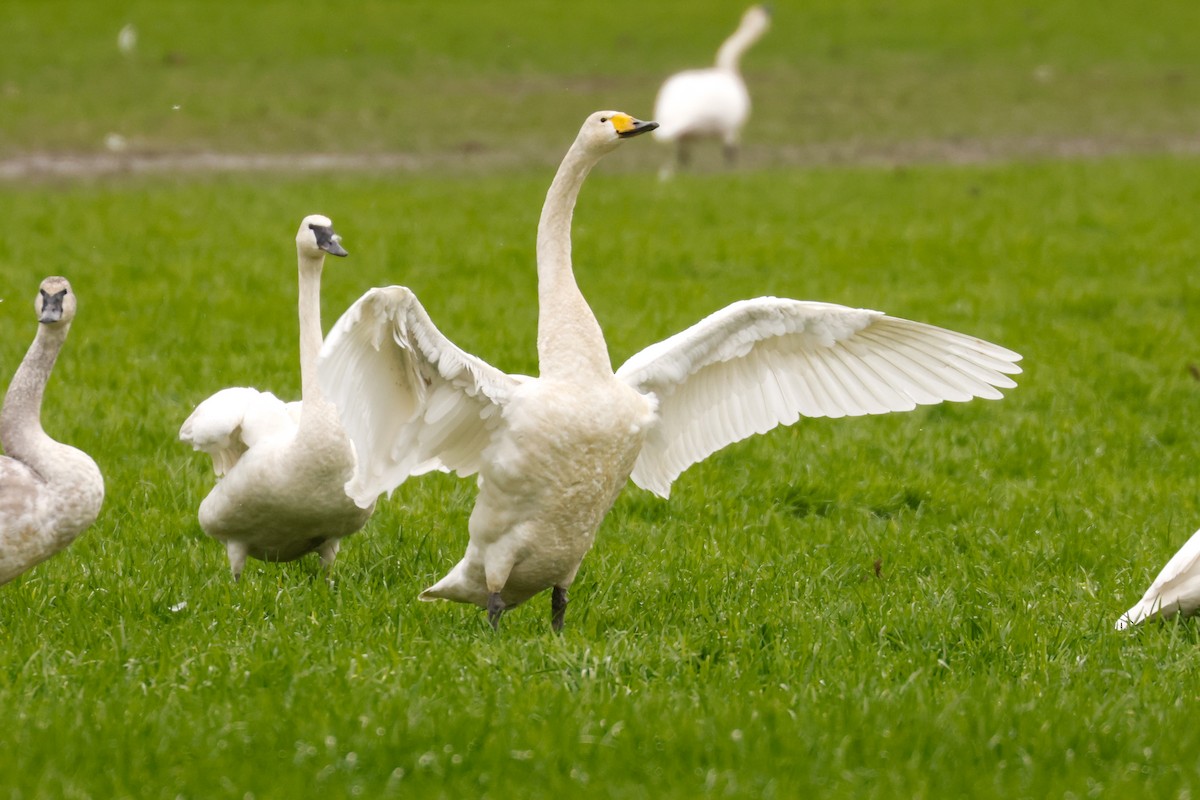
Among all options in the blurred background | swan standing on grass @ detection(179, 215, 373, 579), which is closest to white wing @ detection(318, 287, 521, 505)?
swan standing on grass @ detection(179, 215, 373, 579)

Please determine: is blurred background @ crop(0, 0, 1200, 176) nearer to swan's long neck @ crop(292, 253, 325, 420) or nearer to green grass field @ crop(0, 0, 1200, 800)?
green grass field @ crop(0, 0, 1200, 800)

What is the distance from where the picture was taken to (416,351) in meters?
4.70

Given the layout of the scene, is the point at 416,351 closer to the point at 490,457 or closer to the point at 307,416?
the point at 490,457

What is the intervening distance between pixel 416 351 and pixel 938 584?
214 centimetres

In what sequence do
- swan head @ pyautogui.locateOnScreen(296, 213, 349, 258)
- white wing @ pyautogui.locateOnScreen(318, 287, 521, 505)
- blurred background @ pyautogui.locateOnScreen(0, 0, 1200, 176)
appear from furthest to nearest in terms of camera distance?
blurred background @ pyautogui.locateOnScreen(0, 0, 1200, 176), swan head @ pyautogui.locateOnScreen(296, 213, 349, 258), white wing @ pyautogui.locateOnScreen(318, 287, 521, 505)

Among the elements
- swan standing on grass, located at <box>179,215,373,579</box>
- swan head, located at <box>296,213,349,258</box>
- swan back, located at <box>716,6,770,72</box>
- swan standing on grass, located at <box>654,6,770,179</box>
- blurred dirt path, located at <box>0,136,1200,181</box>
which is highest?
swan back, located at <box>716,6,770,72</box>

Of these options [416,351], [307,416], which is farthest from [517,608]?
[416,351]

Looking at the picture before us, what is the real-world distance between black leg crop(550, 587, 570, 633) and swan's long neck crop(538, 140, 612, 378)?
0.77 m

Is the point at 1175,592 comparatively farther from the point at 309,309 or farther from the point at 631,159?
the point at 631,159

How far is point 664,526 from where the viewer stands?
658 centimetres

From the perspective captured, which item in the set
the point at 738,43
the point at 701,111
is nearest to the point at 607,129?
the point at 701,111

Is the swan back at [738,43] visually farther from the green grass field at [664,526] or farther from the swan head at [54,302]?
the swan head at [54,302]

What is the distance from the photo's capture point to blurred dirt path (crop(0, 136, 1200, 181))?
679 inches

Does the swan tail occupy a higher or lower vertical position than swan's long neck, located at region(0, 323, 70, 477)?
lower
